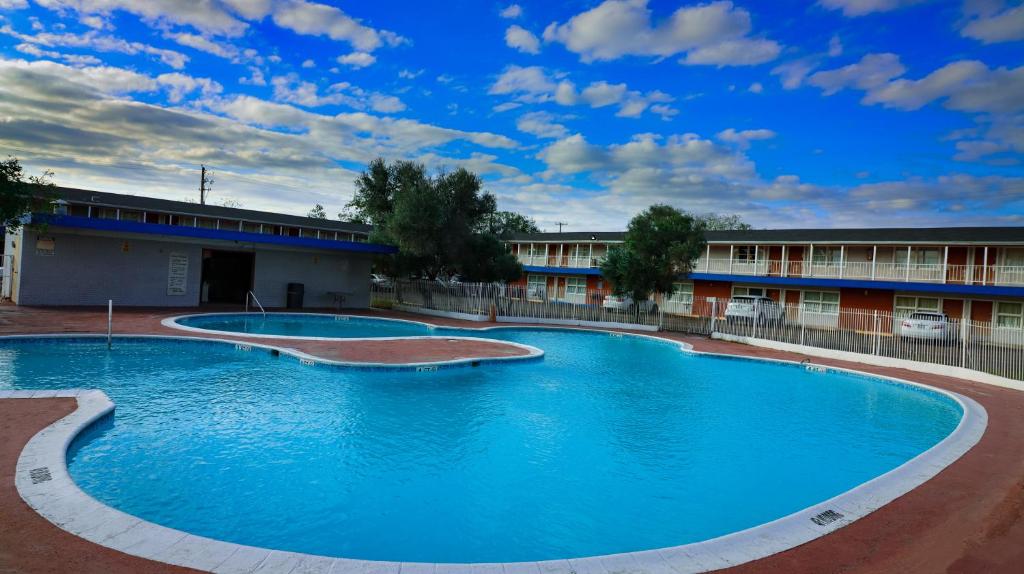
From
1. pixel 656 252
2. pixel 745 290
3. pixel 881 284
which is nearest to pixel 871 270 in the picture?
pixel 881 284

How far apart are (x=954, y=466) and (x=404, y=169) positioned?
3122 centimetres

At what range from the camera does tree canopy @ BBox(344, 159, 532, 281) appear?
89.4 feet

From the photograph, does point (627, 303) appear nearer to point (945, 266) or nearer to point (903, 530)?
point (945, 266)

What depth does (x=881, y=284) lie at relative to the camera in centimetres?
2603

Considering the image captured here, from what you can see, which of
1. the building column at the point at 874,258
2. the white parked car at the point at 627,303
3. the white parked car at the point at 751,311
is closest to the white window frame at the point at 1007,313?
the building column at the point at 874,258

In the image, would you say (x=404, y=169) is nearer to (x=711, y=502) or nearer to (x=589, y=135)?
(x=589, y=135)

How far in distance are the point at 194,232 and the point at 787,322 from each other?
23.7m

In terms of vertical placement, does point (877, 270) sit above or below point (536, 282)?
above

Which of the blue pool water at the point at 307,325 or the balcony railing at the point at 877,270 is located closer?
the blue pool water at the point at 307,325

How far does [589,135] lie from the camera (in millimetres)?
Result: 26844

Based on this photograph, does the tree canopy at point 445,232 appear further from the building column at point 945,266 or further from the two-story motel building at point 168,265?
the building column at point 945,266

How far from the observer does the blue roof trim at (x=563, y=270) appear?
3734 cm

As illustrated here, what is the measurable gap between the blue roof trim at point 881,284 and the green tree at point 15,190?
2965 cm

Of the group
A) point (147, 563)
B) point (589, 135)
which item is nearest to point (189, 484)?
point (147, 563)
